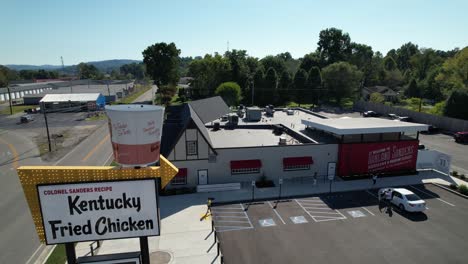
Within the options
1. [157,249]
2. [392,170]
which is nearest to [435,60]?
[392,170]

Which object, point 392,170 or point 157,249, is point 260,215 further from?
point 392,170

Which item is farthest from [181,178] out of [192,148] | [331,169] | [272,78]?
[272,78]

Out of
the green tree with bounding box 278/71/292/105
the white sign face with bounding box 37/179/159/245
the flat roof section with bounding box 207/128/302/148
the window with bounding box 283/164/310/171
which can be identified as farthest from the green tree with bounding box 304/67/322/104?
the white sign face with bounding box 37/179/159/245

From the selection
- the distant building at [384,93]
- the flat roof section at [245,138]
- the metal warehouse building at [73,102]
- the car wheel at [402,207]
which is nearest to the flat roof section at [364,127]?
the flat roof section at [245,138]

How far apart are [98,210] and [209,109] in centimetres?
3181

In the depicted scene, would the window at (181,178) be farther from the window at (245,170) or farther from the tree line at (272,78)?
the tree line at (272,78)

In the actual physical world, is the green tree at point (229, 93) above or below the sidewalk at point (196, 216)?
above

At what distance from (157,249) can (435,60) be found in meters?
130

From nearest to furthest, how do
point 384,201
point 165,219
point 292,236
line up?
point 292,236 < point 165,219 < point 384,201

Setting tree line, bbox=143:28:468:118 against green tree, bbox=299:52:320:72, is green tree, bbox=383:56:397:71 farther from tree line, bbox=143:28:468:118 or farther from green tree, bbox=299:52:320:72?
green tree, bbox=299:52:320:72

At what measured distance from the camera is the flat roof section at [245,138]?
31.9m

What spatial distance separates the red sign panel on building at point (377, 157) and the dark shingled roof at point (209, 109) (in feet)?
58.1

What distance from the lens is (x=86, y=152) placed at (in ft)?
138

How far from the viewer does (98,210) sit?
11.6 meters
